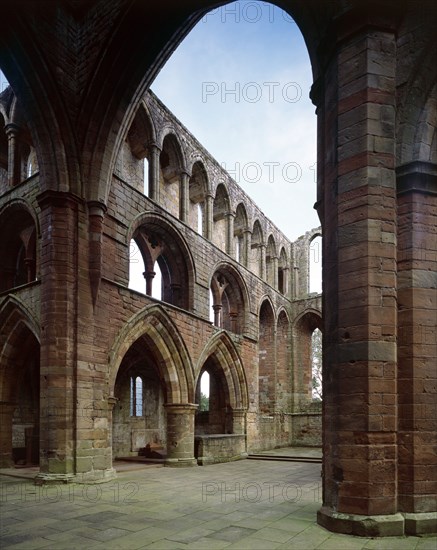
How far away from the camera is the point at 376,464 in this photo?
475 centimetres

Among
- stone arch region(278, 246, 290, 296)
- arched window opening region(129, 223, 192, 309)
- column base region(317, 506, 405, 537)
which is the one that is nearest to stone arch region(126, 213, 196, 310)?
arched window opening region(129, 223, 192, 309)

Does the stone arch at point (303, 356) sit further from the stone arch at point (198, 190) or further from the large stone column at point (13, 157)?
the large stone column at point (13, 157)

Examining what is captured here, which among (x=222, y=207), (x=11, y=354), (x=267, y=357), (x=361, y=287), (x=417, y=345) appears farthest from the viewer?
(x=267, y=357)

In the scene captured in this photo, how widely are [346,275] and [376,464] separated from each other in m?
1.75

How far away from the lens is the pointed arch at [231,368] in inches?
602

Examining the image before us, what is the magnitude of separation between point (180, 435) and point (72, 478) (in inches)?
154

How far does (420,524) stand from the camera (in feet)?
15.6

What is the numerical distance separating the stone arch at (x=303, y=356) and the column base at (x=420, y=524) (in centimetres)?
1655

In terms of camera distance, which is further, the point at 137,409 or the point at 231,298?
the point at 231,298

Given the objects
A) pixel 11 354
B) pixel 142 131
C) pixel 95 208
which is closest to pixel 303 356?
pixel 142 131

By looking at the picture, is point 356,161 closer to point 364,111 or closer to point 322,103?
point 364,111

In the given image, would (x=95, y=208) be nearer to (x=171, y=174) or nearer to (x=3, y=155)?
(x=171, y=174)

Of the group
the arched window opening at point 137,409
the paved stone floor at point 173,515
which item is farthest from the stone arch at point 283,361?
the paved stone floor at point 173,515

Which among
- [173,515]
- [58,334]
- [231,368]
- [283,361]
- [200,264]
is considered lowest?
[173,515]
